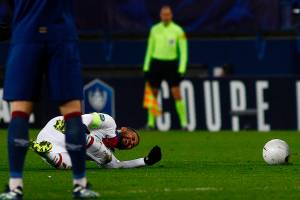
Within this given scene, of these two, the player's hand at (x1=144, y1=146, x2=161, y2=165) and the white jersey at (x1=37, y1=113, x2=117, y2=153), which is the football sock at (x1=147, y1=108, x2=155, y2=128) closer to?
the player's hand at (x1=144, y1=146, x2=161, y2=165)

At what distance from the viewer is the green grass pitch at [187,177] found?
8.57 meters

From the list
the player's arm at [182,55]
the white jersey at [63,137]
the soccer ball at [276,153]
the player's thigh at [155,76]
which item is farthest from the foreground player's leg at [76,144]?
the player's thigh at [155,76]

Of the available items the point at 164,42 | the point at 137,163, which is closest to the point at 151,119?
the point at 164,42

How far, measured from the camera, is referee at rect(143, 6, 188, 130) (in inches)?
813

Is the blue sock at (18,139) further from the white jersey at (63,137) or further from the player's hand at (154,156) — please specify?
the player's hand at (154,156)

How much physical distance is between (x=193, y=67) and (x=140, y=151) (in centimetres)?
930

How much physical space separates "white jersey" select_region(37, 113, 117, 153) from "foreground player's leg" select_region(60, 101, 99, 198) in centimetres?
274

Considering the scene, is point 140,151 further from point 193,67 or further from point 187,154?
point 193,67

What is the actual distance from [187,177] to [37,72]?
2.43 meters

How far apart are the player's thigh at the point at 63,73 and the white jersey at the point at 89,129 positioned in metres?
2.78

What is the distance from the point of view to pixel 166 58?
69.6 ft

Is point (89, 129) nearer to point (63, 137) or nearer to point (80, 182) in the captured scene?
point (63, 137)

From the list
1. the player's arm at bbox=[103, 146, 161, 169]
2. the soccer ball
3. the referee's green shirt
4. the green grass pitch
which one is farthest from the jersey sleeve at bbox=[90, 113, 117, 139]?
the referee's green shirt

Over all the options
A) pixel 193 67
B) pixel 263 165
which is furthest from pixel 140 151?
pixel 193 67
